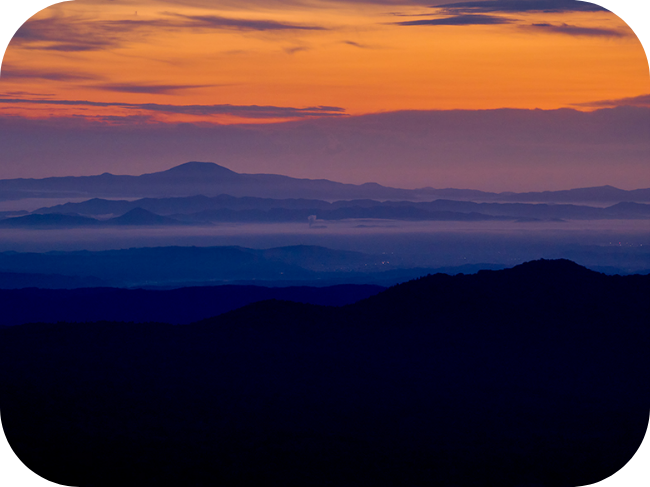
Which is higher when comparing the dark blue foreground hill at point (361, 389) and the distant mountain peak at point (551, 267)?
the distant mountain peak at point (551, 267)

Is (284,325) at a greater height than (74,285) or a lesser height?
greater

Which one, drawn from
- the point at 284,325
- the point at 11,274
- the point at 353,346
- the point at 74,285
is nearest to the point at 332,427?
the point at 353,346

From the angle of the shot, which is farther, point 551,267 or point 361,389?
point 551,267

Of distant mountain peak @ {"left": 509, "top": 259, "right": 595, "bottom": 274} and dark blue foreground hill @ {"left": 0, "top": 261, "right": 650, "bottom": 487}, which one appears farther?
distant mountain peak @ {"left": 509, "top": 259, "right": 595, "bottom": 274}

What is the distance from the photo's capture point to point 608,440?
A: 77.6 ft

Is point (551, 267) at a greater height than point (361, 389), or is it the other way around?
point (551, 267)

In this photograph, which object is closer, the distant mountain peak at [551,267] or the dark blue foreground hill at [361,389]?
the dark blue foreground hill at [361,389]

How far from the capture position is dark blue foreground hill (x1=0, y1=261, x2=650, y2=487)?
20.4 m

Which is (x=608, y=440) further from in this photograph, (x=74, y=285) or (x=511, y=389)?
(x=74, y=285)

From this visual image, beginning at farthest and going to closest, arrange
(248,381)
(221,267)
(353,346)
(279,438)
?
1. (221,267)
2. (353,346)
3. (248,381)
4. (279,438)

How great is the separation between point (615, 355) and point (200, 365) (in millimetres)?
20697

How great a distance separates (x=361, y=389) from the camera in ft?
93.1

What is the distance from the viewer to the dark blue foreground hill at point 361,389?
20.4 m

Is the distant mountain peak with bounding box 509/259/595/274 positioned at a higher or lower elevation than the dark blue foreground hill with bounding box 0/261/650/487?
higher
